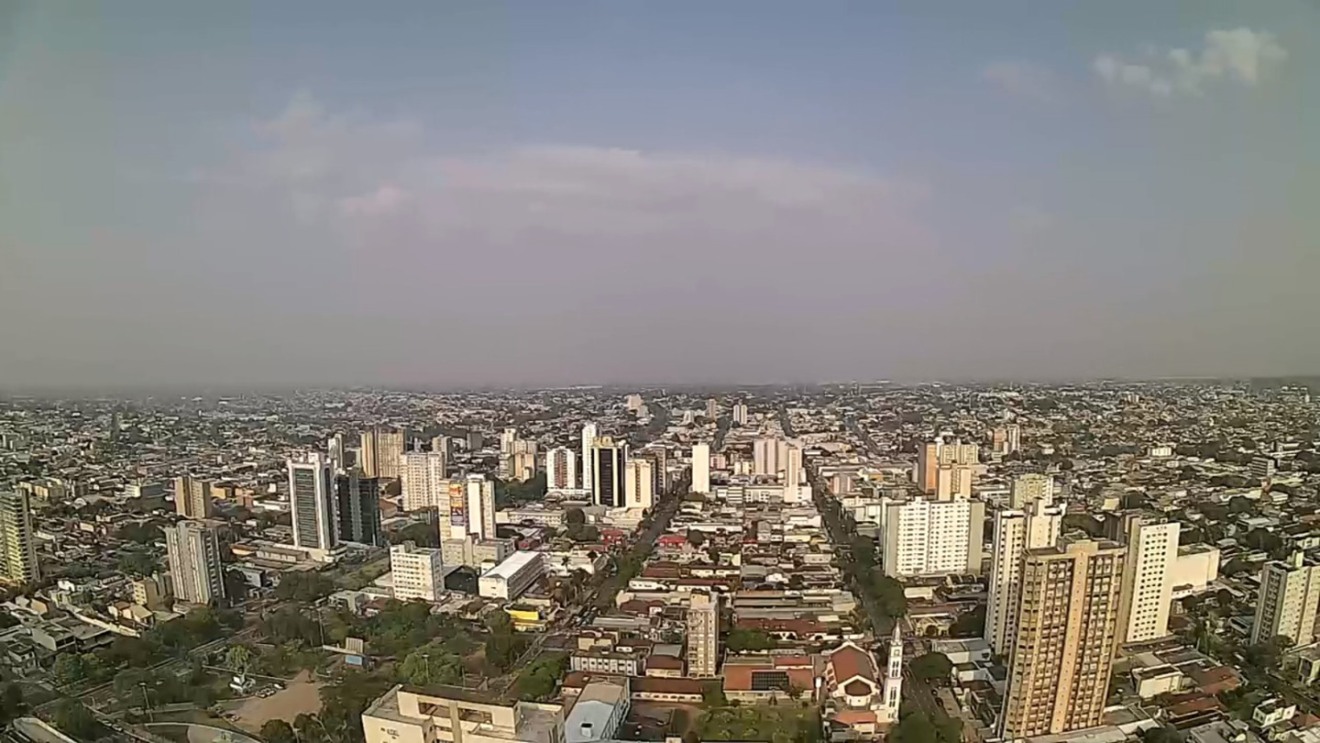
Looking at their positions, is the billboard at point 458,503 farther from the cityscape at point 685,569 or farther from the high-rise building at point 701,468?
the high-rise building at point 701,468

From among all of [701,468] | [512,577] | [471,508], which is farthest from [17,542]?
[701,468]

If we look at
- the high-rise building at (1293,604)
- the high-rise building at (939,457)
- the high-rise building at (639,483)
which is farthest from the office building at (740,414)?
the high-rise building at (1293,604)

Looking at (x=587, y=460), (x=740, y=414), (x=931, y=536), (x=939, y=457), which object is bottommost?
(x=931, y=536)

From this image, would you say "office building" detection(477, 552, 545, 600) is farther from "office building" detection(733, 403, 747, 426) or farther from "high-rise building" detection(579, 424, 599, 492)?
"office building" detection(733, 403, 747, 426)

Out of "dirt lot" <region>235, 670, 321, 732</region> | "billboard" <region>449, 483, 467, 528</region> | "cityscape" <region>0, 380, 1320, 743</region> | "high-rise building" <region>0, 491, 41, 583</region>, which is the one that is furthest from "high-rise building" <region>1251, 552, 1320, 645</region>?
"high-rise building" <region>0, 491, 41, 583</region>

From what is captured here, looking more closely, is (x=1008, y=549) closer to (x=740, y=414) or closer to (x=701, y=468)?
(x=740, y=414)

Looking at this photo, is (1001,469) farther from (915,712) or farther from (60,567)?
(60,567)

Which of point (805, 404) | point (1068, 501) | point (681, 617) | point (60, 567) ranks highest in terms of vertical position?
point (805, 404)

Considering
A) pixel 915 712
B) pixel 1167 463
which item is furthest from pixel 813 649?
pixel 1167 463
